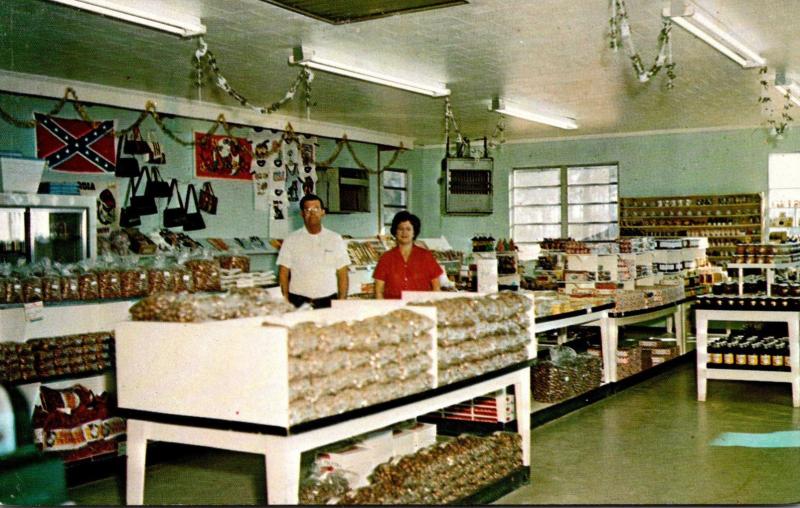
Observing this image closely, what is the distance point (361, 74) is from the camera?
8.91 metres

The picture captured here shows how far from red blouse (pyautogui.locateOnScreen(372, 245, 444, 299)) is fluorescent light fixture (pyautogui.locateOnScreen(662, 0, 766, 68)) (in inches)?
105

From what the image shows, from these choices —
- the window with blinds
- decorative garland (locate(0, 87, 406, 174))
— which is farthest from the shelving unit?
decorative garland (locate(0, 87, 406, 174))

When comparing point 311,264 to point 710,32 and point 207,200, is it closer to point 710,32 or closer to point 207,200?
point 710,32

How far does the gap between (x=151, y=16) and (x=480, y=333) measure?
3.78 metres

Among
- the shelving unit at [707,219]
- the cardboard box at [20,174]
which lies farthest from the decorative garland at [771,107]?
the cardboard box at [20,174]

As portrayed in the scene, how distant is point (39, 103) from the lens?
9609mm

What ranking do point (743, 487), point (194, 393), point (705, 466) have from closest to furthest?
point (194, 393) < point (743, 487) < point (705, 466)

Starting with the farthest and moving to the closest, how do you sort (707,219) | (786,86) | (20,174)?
(707,219) < (786,86) < (20,174)

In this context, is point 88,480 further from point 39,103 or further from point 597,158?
point 597,158

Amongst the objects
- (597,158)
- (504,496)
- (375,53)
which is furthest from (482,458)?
(597,158)

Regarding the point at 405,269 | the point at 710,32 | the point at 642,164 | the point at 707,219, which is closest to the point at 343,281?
the point at 405,269

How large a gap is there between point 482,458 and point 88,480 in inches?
106

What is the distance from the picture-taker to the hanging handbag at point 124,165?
34.4 feet

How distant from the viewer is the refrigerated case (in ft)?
24.3
